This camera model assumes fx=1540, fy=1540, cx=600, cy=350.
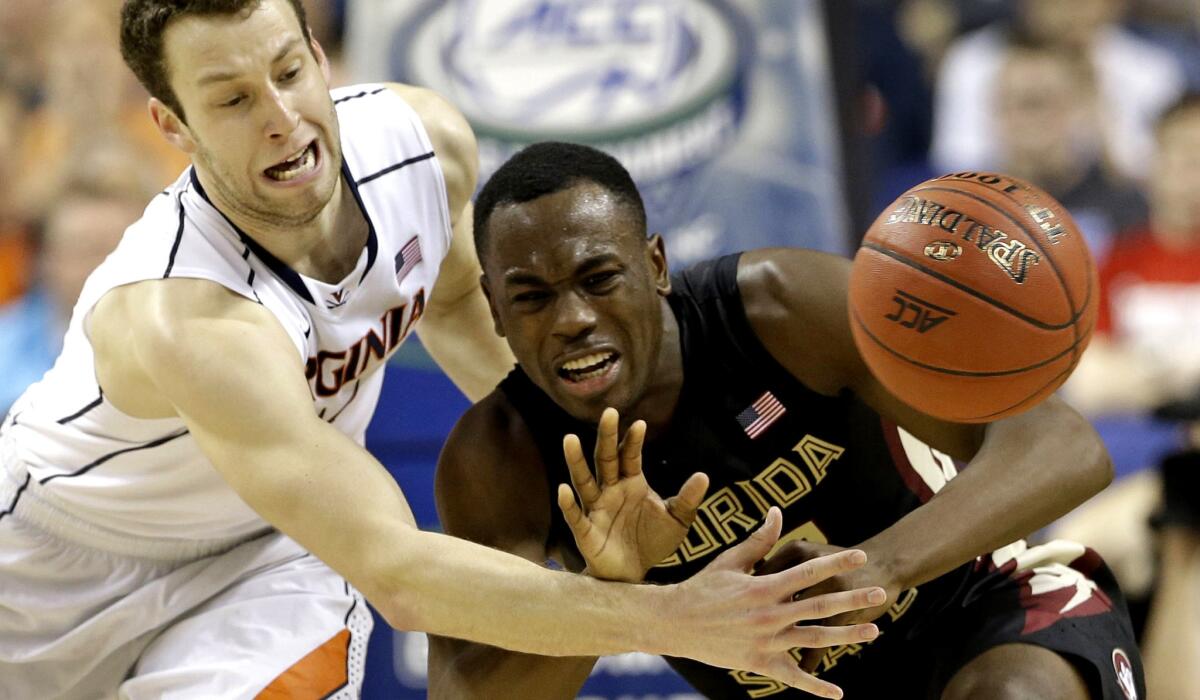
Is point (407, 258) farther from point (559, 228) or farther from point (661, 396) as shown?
point (661, 396)

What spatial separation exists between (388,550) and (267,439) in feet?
1.04

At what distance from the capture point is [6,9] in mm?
7094

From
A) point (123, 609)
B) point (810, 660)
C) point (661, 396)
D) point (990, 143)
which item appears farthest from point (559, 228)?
point (990, 143)

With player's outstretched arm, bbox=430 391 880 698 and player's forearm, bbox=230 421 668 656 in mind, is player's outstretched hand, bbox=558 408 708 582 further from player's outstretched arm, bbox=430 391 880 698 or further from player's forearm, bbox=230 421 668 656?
player's outstretched arm, bbox=430 391 880 698

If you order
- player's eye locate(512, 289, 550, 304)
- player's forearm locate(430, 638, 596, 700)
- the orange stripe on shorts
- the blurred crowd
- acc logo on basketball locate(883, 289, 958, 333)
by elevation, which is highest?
player's eye locate(512, 289, 550, 304)

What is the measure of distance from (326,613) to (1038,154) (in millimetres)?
5016

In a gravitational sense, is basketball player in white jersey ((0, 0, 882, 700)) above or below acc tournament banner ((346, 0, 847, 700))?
above

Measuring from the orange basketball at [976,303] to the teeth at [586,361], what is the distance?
1.71 ft

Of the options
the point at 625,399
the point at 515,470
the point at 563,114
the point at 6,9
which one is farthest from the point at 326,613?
the point at 6,9

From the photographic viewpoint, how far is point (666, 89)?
6.77 metres

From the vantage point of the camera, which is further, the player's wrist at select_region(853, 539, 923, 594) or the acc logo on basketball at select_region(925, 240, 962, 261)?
the acc logo on basketball at select_region(925, 240, 962, 261)

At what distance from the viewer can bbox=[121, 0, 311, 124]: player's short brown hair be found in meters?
3.16

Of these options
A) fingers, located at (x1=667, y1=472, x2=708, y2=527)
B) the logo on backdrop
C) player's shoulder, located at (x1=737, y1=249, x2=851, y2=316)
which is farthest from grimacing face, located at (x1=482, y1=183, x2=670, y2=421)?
the logo on backdrop

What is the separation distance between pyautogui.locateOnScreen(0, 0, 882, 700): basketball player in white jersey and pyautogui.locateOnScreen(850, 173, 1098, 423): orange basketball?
0.47 meters
